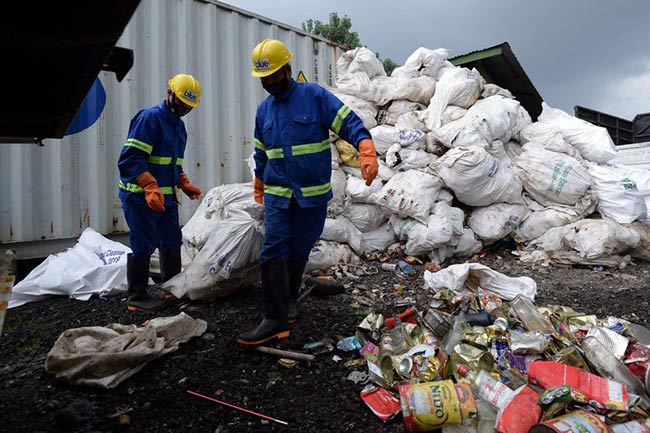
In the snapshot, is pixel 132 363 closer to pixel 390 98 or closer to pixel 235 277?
pixel 235 277

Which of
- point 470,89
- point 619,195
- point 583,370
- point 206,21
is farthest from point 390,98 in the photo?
point 583,370

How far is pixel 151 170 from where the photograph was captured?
2.71m

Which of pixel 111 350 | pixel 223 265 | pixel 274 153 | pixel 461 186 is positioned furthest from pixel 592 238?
pixel 111 350

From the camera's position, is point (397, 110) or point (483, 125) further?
point (397, 110)

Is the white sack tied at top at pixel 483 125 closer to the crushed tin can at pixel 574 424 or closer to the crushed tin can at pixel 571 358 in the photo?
the crushed tin can at pixel 571 358

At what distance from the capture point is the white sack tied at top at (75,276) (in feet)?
9.76

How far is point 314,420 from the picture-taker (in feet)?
4.77

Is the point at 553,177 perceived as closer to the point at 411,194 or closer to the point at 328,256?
the point at 411,194

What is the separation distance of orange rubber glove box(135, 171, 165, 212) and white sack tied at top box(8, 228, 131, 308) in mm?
922

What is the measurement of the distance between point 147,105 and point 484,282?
3204mm

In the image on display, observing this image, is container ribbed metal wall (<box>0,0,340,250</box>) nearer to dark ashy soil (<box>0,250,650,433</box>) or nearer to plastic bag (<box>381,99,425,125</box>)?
dark ashy soil (<box>0,250,650,433</box>)

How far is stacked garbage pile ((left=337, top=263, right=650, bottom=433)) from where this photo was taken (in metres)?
1.31

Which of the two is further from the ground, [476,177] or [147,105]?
[147,105]

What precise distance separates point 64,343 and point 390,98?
379 centimetres
